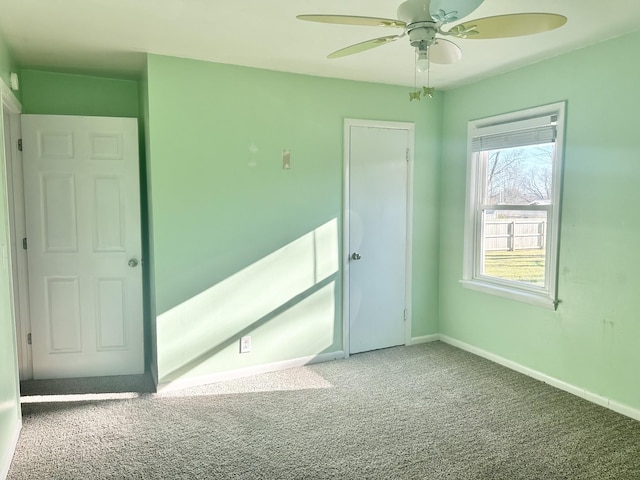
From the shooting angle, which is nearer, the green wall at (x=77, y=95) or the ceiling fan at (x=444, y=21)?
the ceiling fan at (x=444, y=21)

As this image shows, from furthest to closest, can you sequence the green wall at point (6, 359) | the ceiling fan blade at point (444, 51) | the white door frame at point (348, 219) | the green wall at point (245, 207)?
the white door frame at point (348, 219), the green wall at point (245, 207), the green wall at point (6, 359), the ceiling fan blade at point (444, 51)

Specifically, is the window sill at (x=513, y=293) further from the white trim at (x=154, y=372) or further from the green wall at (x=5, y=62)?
the green wall at (x=5, y=62)

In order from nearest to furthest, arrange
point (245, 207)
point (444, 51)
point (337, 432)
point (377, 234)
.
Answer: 1. point (444, 51)
2. point (337, 432)
3. point (245, 207)
4. point (377, 234)

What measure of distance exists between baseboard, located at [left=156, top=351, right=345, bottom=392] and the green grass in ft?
4.95

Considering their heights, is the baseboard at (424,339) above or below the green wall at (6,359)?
below

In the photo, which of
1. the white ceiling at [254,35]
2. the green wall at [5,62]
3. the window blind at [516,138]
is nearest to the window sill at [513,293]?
the window blind at [516,138]

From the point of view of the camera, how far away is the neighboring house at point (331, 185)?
113 inches

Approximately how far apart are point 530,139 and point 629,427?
203cm

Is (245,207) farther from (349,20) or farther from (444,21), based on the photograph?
(444,21)

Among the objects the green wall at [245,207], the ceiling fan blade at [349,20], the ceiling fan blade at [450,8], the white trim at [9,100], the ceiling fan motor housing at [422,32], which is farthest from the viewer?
the green wall at [245,207]

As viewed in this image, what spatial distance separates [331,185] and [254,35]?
4.58 ft

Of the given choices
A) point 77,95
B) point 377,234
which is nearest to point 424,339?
point 377,234

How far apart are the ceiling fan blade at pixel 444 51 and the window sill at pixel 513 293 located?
1977 millimetres

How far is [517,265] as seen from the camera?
3.67 m
